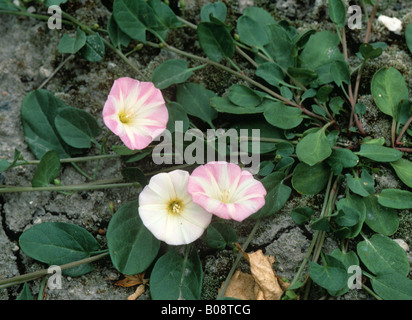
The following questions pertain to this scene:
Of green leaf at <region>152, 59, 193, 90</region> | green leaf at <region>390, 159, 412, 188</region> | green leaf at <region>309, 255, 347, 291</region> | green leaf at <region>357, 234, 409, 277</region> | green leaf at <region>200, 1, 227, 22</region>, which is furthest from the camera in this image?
green leaf at <region>200, 1, 227, 22</region>

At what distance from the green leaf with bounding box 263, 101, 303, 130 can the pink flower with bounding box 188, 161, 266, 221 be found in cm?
31

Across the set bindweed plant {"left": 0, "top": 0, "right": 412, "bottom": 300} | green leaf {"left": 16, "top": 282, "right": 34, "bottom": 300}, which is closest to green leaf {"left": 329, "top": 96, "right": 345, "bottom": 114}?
bindweed plant {"left": 0, "top": 0, "right": 412, "bottom": 300}

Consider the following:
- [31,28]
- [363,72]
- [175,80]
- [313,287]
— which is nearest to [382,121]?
[363,72]

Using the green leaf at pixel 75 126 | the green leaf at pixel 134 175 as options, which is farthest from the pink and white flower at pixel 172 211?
the green leaf at pixel 75 126

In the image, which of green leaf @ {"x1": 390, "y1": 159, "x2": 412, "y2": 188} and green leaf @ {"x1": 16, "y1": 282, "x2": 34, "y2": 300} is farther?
green leaf @ {"x1": 390, "y1": 159, "x2": 412, "y2": 188}

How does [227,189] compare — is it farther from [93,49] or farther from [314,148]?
[93,49]

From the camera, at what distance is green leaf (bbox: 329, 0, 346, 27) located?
2030 millimetres

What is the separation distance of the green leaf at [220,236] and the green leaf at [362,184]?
52 centimetres

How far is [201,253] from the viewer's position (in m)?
1.90

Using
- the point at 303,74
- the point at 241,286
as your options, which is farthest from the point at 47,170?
the point at 303,74

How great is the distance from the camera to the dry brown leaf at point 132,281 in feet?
6.05

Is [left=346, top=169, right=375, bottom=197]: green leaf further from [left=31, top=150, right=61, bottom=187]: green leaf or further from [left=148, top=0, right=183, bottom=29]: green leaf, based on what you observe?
[left=31, top=150, right=61, bottom=187]: green leaf
